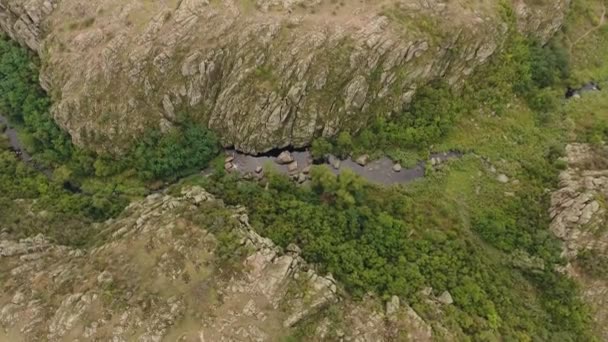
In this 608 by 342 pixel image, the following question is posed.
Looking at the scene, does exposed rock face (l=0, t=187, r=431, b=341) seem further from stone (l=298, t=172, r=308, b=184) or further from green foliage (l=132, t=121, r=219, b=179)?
stone (l=298, t=172, r=308, b=184)

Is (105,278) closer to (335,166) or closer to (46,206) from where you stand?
(46,206)

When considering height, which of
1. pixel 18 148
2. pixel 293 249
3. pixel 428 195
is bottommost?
pixel 18 148

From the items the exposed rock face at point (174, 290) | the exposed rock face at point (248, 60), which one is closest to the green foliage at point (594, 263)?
the exposed rock face at point (174, 290)

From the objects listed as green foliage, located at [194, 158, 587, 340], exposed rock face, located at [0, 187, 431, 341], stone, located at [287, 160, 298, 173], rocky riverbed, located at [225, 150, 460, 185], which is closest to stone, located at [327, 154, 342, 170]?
rocky riverbed, located at [225, 150, 460, 185]

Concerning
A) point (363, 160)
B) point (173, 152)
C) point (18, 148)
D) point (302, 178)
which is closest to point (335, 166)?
point (363, 160)

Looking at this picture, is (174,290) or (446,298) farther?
(446,298)

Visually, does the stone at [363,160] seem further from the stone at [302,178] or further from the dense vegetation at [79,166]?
the dense vegetation at [79,166]
